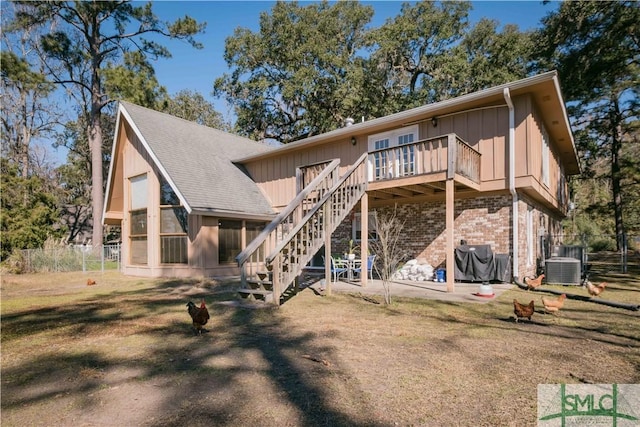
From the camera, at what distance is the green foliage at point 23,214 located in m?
16.5

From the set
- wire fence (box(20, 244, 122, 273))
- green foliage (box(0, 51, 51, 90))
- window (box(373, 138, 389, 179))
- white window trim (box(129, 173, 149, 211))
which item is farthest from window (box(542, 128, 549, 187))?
green foliage (box(0, 51, 51, 90))

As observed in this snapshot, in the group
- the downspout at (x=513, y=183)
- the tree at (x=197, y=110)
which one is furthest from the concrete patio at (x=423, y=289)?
the tree at (x=197, y=110)

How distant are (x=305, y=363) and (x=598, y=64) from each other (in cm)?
2173

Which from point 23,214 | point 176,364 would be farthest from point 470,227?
point 23,214

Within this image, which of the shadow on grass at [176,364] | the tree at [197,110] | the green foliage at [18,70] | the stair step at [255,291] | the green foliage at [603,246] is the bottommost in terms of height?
the green foliage at [603,246]

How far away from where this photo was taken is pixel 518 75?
24344mm

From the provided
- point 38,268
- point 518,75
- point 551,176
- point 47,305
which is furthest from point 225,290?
point 518,75

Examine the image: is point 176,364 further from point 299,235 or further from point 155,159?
point 155,159

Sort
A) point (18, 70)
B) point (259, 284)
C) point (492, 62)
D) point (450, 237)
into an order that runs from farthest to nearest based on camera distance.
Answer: point (492, 62) → point (18, 70) → point (450, 237) → point (259, 284)

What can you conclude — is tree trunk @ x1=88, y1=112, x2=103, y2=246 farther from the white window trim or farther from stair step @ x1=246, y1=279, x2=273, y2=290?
stair step @ x1=246, y1=279, x2=273, y2=290

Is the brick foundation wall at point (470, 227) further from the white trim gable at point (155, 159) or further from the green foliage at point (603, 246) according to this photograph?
the green foliage at point (603, 246)

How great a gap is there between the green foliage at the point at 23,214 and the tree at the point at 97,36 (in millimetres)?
2271

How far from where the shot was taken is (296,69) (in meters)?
28.1

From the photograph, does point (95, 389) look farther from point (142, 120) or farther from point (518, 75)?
point (518, 75)
